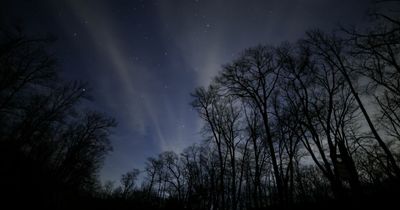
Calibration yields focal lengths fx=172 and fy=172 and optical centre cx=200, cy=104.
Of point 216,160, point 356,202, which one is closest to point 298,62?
point 356,202

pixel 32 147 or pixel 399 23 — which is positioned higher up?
pixel 399 23

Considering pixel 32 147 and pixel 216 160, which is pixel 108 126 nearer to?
pixel 32 147

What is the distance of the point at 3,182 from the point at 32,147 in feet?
59.3

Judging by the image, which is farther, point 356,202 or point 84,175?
point 84,175

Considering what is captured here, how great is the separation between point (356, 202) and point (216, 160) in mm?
20574

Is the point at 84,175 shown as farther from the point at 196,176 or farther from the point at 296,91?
the point at 296,91

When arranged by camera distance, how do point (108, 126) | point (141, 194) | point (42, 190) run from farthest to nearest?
point (141, 194) → point (108, 126) → point (42, 190)

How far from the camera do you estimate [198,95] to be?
2066cm

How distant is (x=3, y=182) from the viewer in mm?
6531

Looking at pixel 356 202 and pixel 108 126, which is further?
pixel 108 126

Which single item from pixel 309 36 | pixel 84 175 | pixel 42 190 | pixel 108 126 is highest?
pixel 309 36

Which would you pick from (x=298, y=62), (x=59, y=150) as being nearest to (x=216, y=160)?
(x=298, y=62)

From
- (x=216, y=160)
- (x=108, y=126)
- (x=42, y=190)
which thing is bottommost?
(x=42, y=190)

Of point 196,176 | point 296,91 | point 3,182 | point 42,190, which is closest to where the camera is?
point 3,182
